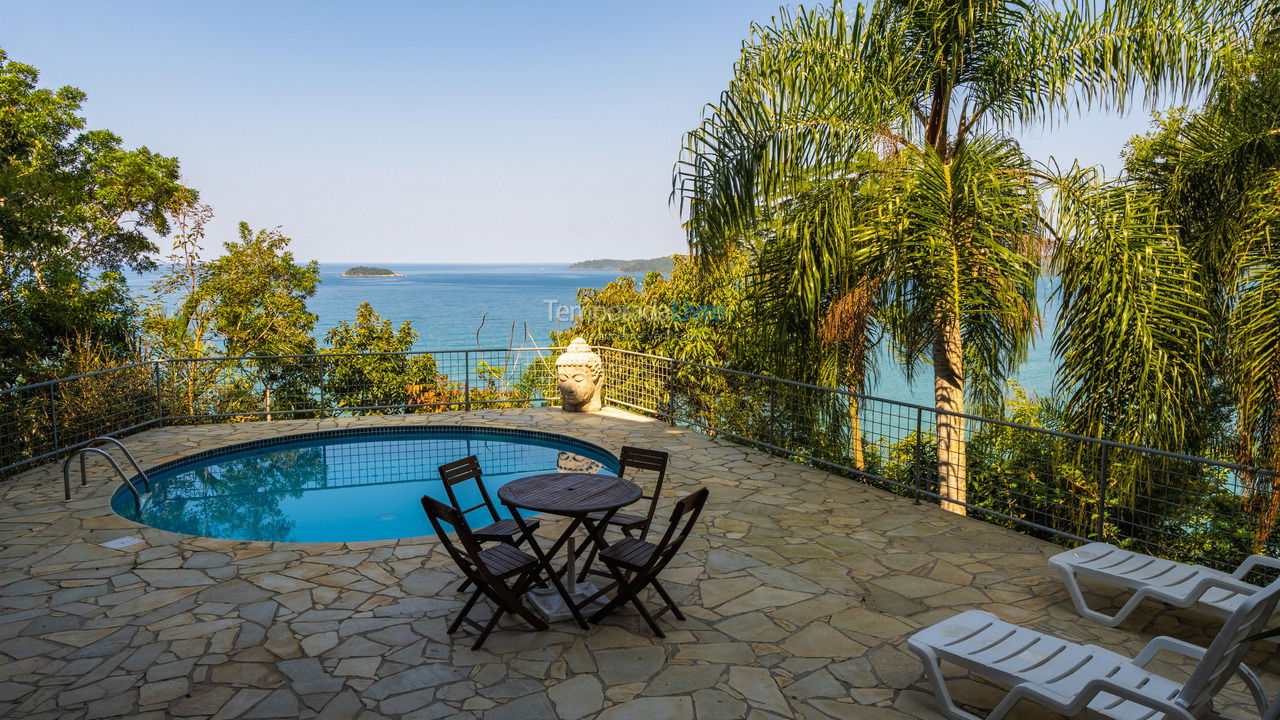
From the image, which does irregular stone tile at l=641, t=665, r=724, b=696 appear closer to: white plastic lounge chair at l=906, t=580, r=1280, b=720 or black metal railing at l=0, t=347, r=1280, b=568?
white plastic lounge chair at l=906, t=580, r=1280, b=720

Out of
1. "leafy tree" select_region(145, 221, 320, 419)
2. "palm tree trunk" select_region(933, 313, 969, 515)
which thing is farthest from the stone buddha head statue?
"leafy tree" select_region(145, 221, 320, 419)

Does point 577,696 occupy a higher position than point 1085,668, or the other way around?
point 1085,668

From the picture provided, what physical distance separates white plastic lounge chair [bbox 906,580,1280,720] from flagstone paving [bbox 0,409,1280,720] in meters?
0.31

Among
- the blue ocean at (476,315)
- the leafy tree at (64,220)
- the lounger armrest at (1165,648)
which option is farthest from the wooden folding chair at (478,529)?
the blue ocean at (476,315)

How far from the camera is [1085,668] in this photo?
322cm

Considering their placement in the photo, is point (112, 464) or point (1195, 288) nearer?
point (1195, 288)

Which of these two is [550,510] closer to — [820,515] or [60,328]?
[820,515]

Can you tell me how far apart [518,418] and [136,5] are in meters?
22.9

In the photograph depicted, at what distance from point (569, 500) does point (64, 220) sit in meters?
11.5

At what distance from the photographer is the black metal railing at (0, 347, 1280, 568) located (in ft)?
21.2

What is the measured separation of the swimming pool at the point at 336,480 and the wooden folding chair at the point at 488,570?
3.00 meters

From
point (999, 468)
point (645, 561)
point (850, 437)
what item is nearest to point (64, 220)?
point (645, 561)

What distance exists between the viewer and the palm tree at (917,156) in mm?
6586

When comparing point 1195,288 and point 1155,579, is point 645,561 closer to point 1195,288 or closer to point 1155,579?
point 1155,579
